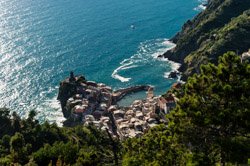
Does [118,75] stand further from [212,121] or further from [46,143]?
[212,121]

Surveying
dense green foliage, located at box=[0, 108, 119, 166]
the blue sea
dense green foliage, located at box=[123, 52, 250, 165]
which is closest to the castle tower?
the blue sea

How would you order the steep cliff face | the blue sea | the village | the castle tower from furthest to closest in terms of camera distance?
the blue sea → the steep cliff face → the castle tower → the village

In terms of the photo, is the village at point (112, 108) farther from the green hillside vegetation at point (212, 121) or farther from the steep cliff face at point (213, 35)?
the green hillside vegetation at point (212, 121)

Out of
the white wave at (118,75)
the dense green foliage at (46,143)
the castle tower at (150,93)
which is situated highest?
the dense green foliage at (46,143)

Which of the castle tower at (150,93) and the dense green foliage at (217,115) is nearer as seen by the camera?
the dense green foliage at (217,115)

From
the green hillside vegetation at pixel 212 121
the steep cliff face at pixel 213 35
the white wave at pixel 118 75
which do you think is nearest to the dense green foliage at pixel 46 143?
the green hillside vegetation at pixel 212 121

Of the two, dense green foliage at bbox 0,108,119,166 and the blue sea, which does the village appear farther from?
dense green foliage at bbox 0,108,119,166
